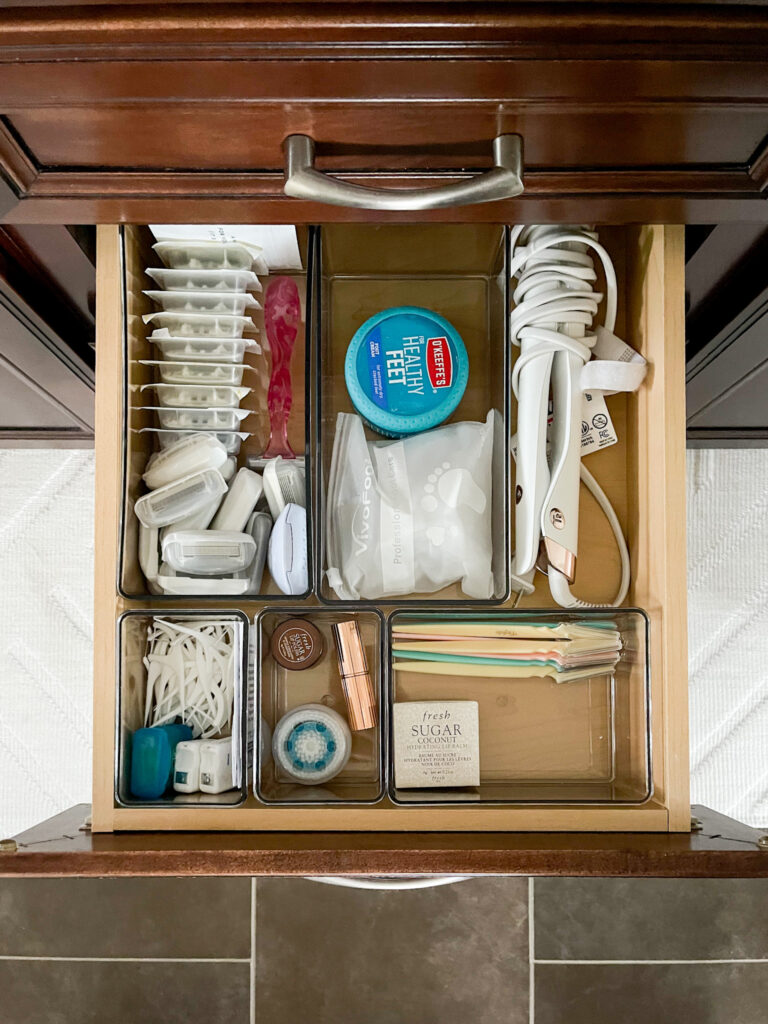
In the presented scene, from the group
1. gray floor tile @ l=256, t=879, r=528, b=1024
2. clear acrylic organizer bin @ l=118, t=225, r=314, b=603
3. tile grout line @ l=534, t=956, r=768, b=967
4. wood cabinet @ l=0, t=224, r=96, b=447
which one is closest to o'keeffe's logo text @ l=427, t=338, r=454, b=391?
clear acrylic organizer bin @ l=118, t=225, r=314, b=603

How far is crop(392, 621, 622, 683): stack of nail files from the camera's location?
81cm

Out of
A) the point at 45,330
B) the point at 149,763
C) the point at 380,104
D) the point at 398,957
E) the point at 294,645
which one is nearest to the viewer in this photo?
the point at 380,104

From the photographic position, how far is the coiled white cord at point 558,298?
2.60 ft

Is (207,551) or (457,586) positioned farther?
(457,586)

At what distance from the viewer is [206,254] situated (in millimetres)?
792

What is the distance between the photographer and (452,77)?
19.6 inches

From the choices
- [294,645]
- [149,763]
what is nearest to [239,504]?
[294,645]

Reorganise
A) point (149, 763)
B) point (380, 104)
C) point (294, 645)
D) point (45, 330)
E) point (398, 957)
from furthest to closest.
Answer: point (398, 957) → point (45, 330) → point (294, 645) → point (149, 763) → point (380, 104)

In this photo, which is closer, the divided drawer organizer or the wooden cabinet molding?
the wooden cabinet molding

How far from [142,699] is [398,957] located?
548 mm

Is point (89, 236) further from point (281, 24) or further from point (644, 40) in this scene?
point (644, 40)

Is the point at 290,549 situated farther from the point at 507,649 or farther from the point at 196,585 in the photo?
the point at 507,649

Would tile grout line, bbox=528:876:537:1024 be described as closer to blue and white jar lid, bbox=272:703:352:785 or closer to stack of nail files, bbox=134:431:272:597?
blue and white jar lid, bbox=272:703:352:785

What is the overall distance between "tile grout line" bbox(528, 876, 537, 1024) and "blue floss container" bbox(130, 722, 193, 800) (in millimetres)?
666
